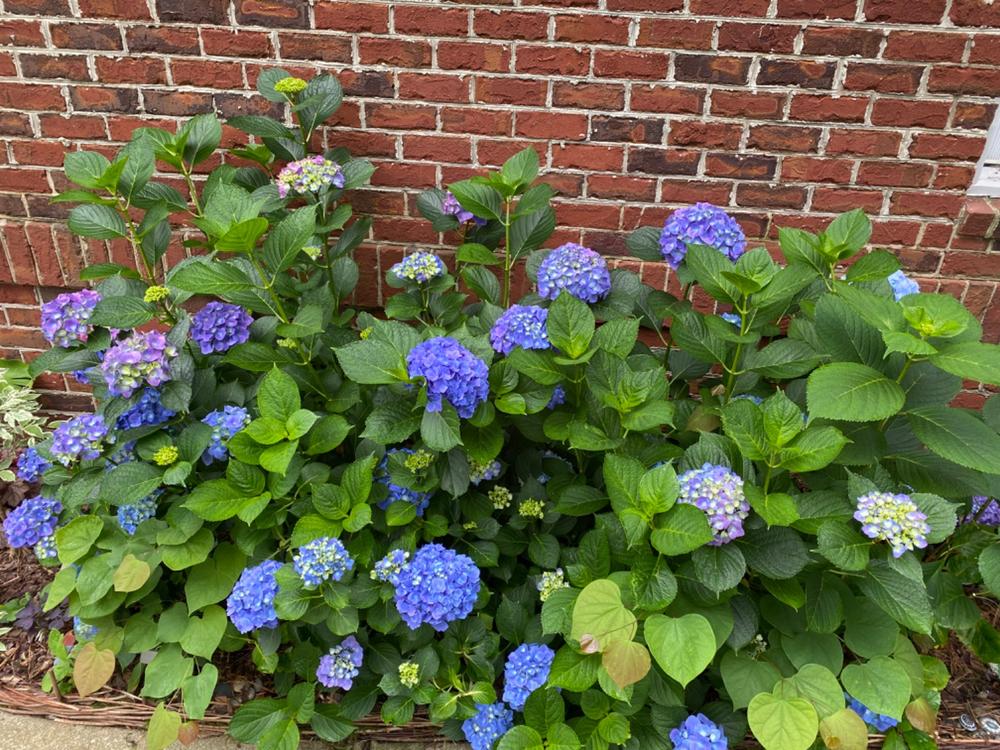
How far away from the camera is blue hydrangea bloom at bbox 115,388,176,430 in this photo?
6.25 feet

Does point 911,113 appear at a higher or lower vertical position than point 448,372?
higher

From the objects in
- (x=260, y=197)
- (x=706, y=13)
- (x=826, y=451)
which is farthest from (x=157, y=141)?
(x=826, y=451)

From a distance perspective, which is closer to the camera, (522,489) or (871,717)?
(871,717)

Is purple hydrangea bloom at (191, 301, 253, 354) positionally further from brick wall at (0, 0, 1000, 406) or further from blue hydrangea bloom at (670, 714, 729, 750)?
blue hydrangea bloom at (670, 714, 729, 750)

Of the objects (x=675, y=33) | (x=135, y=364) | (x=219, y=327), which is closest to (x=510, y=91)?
(x=675, y=33)

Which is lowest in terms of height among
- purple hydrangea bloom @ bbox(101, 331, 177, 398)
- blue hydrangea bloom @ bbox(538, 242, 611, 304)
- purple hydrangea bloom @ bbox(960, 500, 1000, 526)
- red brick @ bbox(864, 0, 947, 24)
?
purple hydrangea bloom @ bbox(960, 500, 1000, 526)

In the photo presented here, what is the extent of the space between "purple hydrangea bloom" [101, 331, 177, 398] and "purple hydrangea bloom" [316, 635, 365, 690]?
0.80 meters

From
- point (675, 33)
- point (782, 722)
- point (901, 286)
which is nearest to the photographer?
point (782, 722)

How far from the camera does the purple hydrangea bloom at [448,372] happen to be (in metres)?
1.67

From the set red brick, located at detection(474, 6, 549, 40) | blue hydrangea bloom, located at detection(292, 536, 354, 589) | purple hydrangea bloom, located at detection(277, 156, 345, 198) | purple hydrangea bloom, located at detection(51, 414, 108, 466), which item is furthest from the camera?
red brick, located at detection(474, 6, 549, 40)

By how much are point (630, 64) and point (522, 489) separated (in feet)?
4.38

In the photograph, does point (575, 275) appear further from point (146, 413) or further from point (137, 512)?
point (137, 512)

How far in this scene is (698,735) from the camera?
5.57 ft

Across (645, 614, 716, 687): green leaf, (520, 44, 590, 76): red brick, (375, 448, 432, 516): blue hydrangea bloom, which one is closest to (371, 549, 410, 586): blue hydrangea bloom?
(375, 448, 432, 516): blue hydrangea bloom
